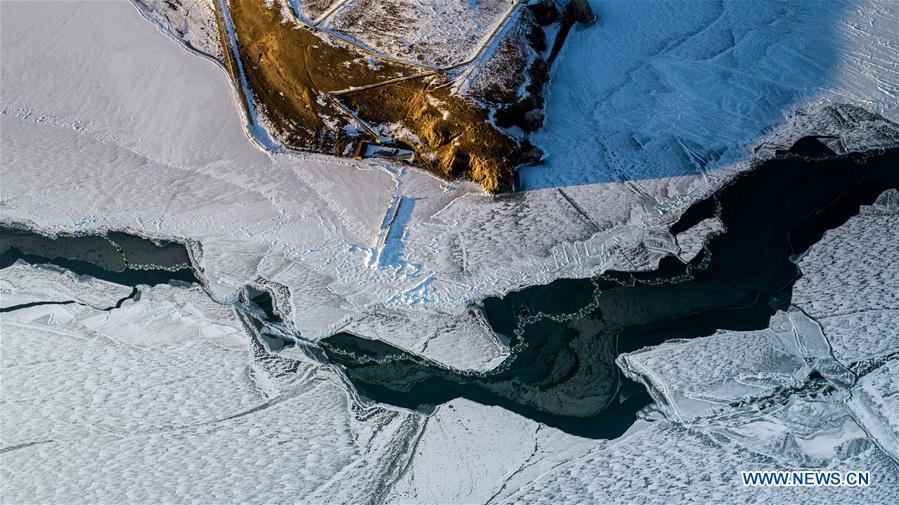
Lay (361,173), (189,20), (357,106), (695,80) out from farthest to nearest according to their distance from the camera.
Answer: (189,20), (695,80), (357,106), (361,173)

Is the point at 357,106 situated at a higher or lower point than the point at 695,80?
lower

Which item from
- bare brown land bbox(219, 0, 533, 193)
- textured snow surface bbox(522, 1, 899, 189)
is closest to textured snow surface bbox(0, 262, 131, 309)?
bare brown land bbox(219, 0, 533, 193)

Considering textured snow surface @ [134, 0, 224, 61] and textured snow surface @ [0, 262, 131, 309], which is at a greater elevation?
textured snow surface @ [134, 0, 224, 61]

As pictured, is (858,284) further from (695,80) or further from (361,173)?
(361,173)

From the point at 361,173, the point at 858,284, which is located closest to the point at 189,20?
the point at 361,173

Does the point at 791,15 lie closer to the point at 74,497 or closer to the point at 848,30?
the point at 848,30

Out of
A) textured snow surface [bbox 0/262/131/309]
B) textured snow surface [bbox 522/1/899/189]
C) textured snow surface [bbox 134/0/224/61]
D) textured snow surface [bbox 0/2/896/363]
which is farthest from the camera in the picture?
textured snow surface [bbox 134/0/224/61]

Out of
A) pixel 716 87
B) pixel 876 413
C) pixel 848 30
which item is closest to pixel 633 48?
pixel 716 87

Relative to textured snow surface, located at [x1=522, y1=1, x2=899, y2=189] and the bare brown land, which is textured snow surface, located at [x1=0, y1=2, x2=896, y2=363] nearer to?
textured snow surface, located at [x1=522, y1=1, x2=899, y2=189]
